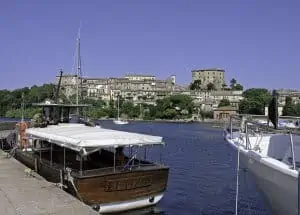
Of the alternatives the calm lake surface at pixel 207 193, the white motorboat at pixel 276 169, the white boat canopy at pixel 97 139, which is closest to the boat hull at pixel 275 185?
the white motorboat at pixel 276 169

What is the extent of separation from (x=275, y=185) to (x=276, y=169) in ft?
2.08

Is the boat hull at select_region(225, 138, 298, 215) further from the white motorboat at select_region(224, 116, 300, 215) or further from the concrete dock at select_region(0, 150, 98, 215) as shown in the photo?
the concrete dock at select_region(0, 150, 98, 215)

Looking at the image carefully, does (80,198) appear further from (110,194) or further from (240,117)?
(240,117)

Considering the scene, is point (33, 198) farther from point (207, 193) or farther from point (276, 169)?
point (207, 193)

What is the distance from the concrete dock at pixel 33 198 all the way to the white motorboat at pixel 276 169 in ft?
16.9

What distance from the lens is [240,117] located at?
56.7 ft

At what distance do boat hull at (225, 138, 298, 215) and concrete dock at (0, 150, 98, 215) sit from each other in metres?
5.16

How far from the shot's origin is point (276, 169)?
11.9 m

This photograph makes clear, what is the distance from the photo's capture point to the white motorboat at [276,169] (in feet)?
37.2

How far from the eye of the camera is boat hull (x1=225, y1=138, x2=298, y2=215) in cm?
1136

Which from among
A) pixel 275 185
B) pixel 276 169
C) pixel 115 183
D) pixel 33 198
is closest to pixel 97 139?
pixel 115 183

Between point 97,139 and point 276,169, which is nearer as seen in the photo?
point 276,169

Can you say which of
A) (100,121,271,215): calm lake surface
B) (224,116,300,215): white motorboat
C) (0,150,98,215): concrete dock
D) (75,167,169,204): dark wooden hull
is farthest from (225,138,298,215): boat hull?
(75,167,169,204): dark wooden hull

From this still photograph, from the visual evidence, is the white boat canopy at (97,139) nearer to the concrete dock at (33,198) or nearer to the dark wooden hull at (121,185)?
the dark wooden hull at (121,185)
